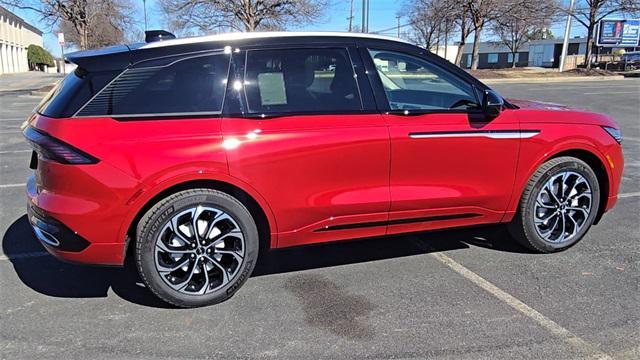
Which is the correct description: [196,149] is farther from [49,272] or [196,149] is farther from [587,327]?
[587,327]

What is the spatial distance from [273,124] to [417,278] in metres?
1.64

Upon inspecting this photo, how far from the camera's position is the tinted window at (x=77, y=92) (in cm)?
326

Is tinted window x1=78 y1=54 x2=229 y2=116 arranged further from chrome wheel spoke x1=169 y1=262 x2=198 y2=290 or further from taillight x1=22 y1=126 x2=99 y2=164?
chrome wheel spoke x1=169 y1=262 x2=198 y2=290

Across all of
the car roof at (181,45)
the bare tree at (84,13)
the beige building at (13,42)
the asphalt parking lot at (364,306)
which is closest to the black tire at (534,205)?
the asphalt parking lot at (364,306)

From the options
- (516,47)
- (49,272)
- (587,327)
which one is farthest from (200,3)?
(516,47)

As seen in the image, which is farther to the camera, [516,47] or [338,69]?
[516,47]

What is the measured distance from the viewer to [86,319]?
132 inches

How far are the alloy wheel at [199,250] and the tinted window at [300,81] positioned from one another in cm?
81

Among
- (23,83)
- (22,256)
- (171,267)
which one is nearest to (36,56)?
(23,83)

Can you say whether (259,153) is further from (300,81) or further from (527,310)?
(527,310)

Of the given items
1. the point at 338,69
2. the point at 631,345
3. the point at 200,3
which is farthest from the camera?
the point at 200,3

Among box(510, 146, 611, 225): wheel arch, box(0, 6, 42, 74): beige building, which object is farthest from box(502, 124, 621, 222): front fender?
box(0, 6, 42, 74): beige building

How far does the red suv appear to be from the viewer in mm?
3221

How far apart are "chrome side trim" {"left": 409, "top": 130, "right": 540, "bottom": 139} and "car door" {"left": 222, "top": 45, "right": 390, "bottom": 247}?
330 mm
